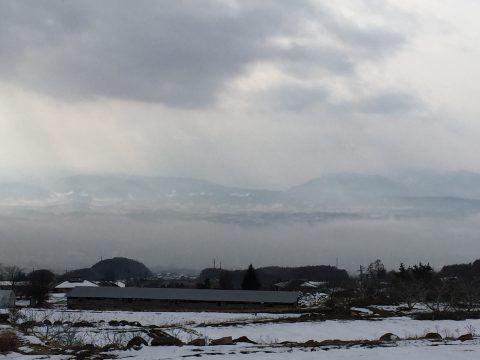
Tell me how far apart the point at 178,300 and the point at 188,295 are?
256 cm

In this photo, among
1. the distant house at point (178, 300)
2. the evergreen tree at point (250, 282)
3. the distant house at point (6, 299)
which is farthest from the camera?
the evergreen tree at point (250, 282)

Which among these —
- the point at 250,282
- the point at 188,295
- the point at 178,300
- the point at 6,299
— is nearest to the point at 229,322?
the point at 178,300

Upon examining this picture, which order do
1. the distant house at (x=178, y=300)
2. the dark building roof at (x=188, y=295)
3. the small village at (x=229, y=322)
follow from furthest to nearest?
the dark building roof at (x=188, y=295) → the distant house at (x=178, y=300) → the small village at (x=229, y=322)

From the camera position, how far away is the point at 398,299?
203 ft

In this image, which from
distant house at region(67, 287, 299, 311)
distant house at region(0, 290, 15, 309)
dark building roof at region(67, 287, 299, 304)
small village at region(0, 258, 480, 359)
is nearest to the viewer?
small village at region(0, 258, 480, 359)

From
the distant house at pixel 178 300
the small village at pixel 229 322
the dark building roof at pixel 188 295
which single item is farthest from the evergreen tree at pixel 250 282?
the distant house at pixel 178 300

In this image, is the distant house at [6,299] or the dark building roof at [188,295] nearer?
the distant house at [6,299]

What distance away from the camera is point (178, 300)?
67.2m

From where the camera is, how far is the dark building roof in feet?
222

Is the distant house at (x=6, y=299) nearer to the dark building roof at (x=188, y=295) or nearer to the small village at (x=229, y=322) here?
the small village at (x=229, y=322)

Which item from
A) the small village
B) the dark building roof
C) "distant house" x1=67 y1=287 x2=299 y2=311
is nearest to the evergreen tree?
the small village

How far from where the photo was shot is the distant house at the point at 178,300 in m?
65.6

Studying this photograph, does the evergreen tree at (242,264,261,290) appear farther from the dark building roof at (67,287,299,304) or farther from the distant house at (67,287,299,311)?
the distant house at (67,287,299,311)

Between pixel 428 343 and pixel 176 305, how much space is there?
5049 cm
